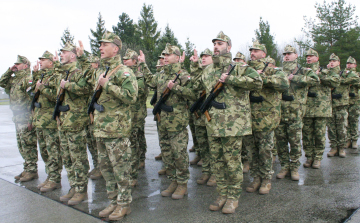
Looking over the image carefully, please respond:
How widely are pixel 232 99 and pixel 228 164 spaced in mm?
884

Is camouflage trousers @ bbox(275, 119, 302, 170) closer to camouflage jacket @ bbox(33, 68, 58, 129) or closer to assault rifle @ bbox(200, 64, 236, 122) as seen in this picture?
assault rifle @ bbox(200, 64, 236, 122)

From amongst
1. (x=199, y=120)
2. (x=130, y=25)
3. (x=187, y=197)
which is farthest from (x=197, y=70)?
(x=130, y=25)

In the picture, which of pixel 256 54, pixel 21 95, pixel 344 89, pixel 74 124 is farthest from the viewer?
pixel 344 89

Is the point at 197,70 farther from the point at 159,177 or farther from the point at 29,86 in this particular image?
the point at 29,86

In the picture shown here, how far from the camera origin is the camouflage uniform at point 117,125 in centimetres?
393

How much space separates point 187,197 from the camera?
185 inches

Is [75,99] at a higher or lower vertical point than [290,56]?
lower

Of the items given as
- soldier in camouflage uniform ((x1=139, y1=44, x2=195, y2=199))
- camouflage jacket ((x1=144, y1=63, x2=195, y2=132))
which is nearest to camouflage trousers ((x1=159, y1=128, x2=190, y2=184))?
soldier in camouflage uniform ((x1=139, y1=44, x2=195, y2=199))

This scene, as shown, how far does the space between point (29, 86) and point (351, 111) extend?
778 cm

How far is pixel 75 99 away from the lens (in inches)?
185

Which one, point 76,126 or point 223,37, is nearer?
point 223,37

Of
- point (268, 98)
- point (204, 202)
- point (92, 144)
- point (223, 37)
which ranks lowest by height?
point (204, 202)

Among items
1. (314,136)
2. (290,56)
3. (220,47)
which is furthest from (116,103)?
(314,136)

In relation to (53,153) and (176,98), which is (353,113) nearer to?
(176,98)
